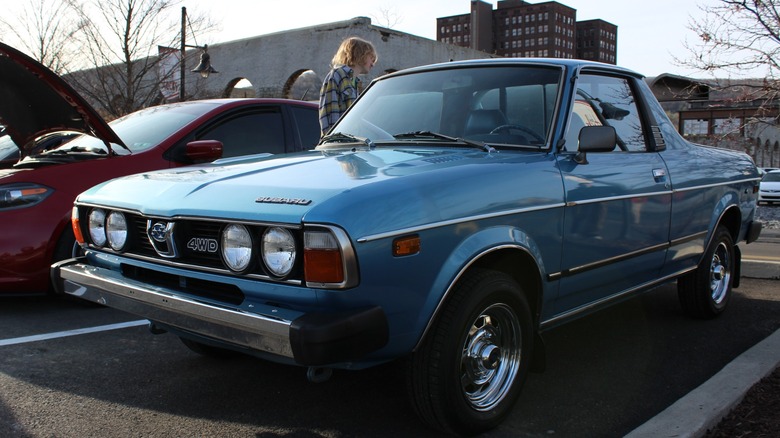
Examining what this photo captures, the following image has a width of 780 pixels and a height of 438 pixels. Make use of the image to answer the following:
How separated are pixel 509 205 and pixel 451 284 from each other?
Answer: 1.72 feet

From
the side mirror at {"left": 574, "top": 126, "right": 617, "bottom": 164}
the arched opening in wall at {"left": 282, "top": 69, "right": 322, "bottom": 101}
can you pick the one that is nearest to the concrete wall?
the arched opening in wall at {"left": 282, "top": 69, "right": 322, "bottom": 101}

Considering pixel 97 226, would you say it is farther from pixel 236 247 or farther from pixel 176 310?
pixel 236 247

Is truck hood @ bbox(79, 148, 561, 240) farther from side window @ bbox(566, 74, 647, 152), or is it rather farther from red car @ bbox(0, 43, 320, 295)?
red car @ bbox(0, 43, 320, 295)

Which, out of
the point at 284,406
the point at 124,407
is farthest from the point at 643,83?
the point at 124,407

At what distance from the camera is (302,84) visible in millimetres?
24109

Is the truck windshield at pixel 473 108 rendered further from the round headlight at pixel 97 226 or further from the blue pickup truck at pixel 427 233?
the round headlight at pixel 97 226

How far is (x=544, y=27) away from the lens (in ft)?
409

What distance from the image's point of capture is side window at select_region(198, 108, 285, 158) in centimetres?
562

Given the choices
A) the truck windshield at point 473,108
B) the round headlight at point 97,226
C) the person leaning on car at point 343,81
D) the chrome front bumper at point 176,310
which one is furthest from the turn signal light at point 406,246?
the person leaning on car at point 343,81

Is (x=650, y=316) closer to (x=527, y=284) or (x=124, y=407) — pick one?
(x=527, y=284)

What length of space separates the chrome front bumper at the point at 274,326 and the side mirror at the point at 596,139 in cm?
156

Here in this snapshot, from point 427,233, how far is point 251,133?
370cm

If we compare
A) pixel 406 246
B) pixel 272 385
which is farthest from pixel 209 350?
pixel 406 246

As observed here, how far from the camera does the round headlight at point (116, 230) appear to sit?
298 cm
